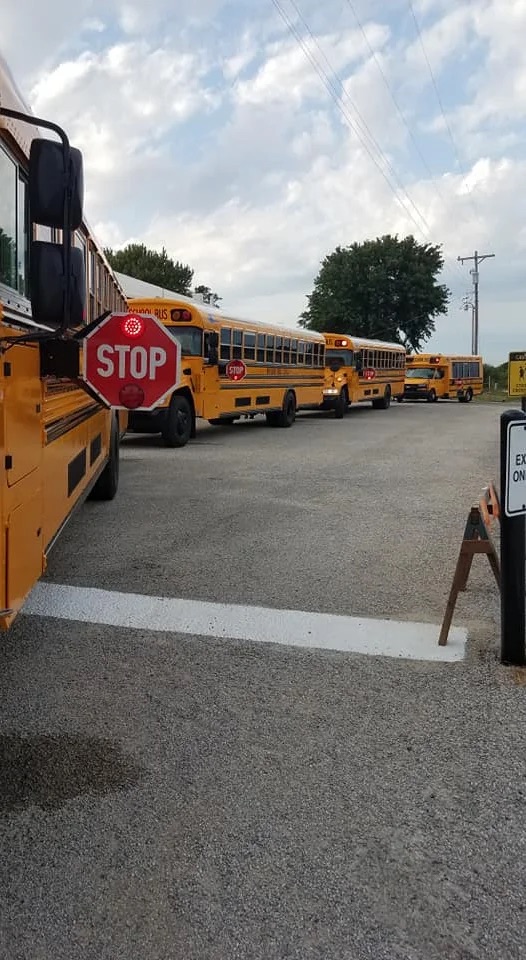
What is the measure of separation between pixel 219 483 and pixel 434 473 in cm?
312

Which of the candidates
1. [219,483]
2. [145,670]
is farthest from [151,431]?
[145,670]

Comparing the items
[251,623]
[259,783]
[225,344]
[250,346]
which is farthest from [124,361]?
[250,346]

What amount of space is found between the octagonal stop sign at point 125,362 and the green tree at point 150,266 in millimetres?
48833

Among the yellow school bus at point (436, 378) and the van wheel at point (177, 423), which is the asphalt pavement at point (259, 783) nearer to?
the van wheel at point (177, 423)

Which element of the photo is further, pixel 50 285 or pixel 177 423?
pixel 177 423

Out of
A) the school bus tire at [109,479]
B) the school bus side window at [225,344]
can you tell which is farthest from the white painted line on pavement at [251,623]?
the school bus side window at [225,344]

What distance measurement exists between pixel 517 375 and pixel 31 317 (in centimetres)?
745

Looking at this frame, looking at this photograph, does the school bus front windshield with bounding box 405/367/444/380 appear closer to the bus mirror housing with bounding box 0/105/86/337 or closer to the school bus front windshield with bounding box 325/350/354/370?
the school bus front windshield with bounding box 325/350/354/370

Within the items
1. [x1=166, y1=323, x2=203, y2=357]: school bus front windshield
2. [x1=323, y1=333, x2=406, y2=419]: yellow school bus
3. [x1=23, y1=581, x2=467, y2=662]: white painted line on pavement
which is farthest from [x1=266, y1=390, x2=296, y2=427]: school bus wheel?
[x1=23, y1=581, x2=467, y2=662]: white painted line on pavement

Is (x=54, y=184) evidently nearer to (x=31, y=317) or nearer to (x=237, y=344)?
(x=31, y=317)

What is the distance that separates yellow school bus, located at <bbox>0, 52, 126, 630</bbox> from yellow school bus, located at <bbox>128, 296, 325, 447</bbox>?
951 cm

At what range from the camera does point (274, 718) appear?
3.34m

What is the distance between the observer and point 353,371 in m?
24.7

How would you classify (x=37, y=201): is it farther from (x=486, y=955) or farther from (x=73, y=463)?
(x=486, y=955)
